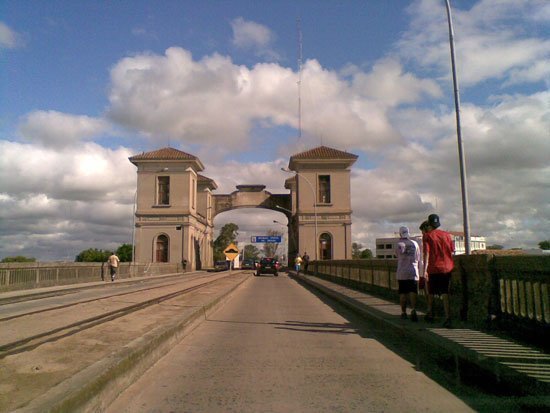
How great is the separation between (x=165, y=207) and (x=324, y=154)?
72.4ft

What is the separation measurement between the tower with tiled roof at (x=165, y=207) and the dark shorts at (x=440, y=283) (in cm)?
5428

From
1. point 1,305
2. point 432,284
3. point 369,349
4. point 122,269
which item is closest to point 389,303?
point 432,284

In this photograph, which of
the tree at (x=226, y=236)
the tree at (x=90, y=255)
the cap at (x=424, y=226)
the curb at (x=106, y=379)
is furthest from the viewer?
the tree at (x=226, y=236)

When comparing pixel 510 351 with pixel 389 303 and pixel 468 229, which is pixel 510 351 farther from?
pixel 389 303

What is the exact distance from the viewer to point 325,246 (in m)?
63.3

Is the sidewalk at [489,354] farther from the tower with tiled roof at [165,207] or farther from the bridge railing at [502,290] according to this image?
the tower with tiled roof at [165,207]

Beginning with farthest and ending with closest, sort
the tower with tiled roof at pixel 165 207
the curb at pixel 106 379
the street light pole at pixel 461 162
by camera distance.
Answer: the tower with tiled roof at pixel 165 207 → the street light pole at pixel 461 162 → the curb at pixel 106 379

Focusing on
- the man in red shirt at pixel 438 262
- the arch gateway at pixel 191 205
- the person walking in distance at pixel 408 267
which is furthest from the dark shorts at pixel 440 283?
the arch gateway at pixel 191 205

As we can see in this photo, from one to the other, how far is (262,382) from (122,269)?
117 ft

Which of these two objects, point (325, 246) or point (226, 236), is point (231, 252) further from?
point (226, 236)

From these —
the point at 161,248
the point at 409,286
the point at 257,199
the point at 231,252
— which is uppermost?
the point at 257,199

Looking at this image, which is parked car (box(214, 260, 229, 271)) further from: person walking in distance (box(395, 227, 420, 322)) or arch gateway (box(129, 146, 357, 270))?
person walking in distance (box(395, 227, 420, 322))

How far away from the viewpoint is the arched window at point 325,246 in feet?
207

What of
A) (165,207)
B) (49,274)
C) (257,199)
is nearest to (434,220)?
(49,274)
